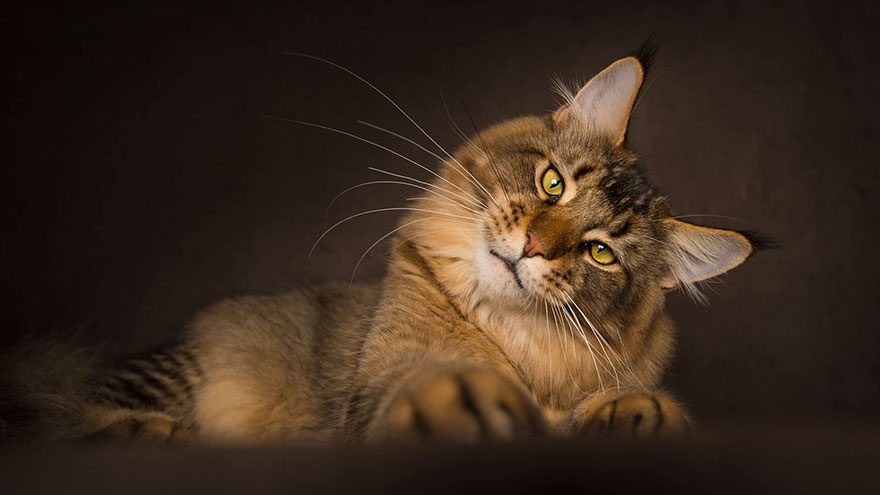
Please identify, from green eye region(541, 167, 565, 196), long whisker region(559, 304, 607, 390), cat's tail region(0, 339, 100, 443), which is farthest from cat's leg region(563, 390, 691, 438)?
cat's tail region(0, 339, 100, 443)

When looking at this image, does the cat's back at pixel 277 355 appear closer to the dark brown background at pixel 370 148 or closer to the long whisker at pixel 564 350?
the dark brown background at pixel 370 148

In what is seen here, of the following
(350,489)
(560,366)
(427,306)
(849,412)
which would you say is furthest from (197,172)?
(849,412)

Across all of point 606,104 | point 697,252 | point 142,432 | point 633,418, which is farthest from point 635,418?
point 142,432

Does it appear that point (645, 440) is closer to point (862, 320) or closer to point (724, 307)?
point (724, 307)

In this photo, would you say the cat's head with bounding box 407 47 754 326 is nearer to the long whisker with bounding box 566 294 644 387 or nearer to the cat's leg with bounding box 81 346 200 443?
the long whisker with bounding box 566 294 644 387

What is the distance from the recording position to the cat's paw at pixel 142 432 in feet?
5.65

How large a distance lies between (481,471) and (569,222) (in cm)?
86

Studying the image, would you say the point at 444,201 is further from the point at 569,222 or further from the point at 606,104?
the point at 606,104

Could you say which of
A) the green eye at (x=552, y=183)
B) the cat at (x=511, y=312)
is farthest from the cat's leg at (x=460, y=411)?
the green eye at (x=552, y=183)

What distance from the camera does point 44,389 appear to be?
176 cm

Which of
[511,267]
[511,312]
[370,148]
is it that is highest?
[370,148]

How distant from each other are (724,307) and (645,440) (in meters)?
1.44

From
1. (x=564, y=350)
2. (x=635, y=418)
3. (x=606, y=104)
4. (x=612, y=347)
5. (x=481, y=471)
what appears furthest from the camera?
(x=606, y=104)

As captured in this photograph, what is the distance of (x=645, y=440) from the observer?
1.22 metres
